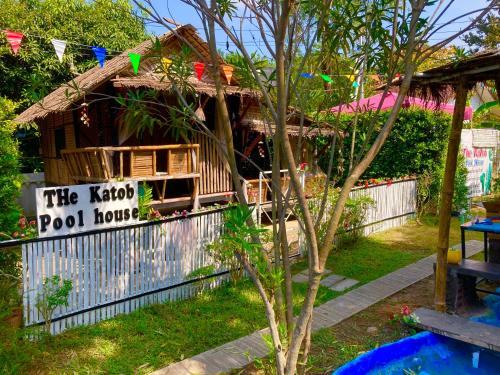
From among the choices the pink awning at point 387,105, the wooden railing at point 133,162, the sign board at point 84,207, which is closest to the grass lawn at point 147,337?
the sign board at point 84,207

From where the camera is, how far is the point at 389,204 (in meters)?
10.8

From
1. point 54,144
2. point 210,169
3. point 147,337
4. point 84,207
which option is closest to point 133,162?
point 210,169

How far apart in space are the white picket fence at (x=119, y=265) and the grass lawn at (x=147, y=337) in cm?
19

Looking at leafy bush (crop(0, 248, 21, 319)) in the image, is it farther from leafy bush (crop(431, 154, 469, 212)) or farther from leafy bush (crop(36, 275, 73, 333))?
leafy bush (crop(431, 154, 469, 212))

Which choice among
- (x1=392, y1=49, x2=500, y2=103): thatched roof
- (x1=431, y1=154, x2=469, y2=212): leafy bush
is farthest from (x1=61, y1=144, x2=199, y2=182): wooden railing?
(x1=431, y1=154, x2=469, y2=212): leafy bush

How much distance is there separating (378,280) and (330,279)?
2.60 feet

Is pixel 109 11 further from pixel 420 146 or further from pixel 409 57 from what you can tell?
pixel 409 57

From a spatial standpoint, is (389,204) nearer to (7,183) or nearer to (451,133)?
(451,133)

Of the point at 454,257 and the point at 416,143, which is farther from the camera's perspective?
the point at 416,143

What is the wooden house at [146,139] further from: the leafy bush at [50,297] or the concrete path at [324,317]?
the leafy bush at [50,297]

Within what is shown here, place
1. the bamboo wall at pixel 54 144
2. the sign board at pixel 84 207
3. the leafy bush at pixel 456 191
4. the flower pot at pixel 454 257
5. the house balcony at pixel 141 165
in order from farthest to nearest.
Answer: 1. the bamboo wall at pixel 54 144
2. the leafy bush at pixel 456 191
3. the house balcony at pixel 141 165
4. the flower pot at pixel 454 257
5. the sign board at pixel 84 207

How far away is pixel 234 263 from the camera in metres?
6.55

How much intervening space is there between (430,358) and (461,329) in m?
0.47

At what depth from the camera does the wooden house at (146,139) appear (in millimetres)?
9914
